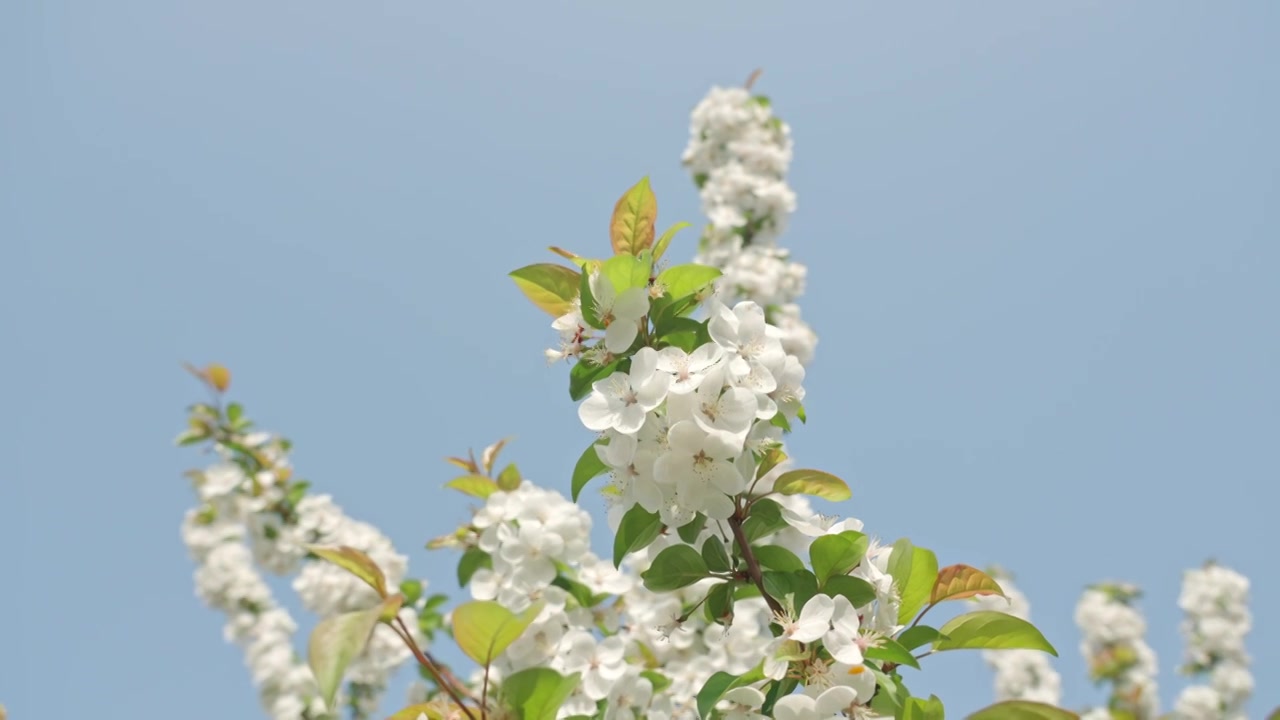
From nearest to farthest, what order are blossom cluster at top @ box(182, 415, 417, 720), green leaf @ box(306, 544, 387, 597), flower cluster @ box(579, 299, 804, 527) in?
flower cluster @ box(579, 299, 804, 527), green leaf @ box(306, 544, 387, 597), blossom cluster at top @ box(182, 415, 417, 720)

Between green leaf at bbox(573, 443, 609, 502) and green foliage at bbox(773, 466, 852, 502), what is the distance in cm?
39

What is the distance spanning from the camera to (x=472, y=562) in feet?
9.80

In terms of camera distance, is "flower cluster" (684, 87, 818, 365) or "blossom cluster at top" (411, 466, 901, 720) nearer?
"blossom cluster at top" (411, 466, 901, 720)

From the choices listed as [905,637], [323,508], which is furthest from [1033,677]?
[905,637]

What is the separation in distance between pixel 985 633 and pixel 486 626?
955mm

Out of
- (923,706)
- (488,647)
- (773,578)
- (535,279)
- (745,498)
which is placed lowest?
(923,706)

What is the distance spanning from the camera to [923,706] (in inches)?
54.1

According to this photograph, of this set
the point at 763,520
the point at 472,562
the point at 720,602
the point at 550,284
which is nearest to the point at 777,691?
the point at 720,602

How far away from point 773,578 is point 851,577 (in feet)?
0.49

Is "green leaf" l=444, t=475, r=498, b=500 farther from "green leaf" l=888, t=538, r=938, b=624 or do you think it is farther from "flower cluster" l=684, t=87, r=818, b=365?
"flower cluster" l=684, t=87, r=818, b=365

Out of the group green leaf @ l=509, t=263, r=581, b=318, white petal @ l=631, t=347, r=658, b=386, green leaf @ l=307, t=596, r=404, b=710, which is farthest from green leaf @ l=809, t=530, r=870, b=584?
green leaf @ l=307, t=596, r=404, b=710

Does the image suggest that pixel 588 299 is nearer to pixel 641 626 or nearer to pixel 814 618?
pixel 814 618

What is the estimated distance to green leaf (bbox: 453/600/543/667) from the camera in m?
1.41

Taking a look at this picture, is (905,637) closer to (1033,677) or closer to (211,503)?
(211,503)
